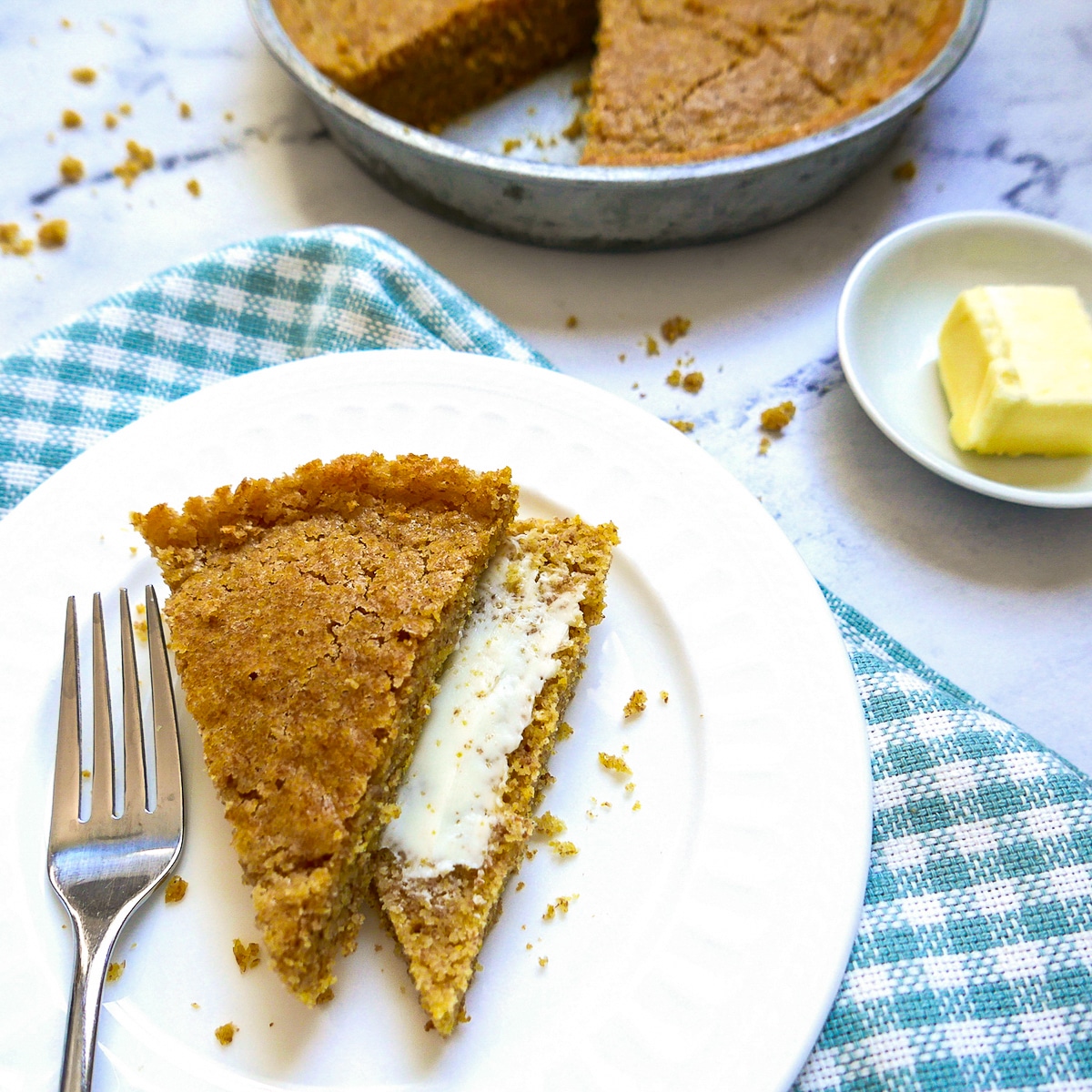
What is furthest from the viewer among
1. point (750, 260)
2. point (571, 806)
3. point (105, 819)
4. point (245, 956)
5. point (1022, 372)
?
point (750, 260)

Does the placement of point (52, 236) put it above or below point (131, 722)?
above

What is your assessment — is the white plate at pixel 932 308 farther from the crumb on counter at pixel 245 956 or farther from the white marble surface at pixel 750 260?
the crumb on counter at pixel 245 956

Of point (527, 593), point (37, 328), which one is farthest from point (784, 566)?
point (37, 328)

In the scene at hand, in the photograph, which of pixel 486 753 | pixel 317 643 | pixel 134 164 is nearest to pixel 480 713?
pixel 486 753

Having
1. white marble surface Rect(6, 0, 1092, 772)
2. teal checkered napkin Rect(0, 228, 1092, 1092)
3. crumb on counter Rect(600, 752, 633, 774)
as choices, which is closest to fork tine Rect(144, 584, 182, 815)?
teal checkered napkin Rect(0, 228, 1092, 1092)

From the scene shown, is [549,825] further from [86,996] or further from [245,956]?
[86,996]

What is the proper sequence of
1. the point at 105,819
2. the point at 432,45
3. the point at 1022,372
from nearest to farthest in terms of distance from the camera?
1. the point at 105,819
2. the point at 1022,372
3. the point at 432,45

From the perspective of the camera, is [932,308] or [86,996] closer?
[86,996]
